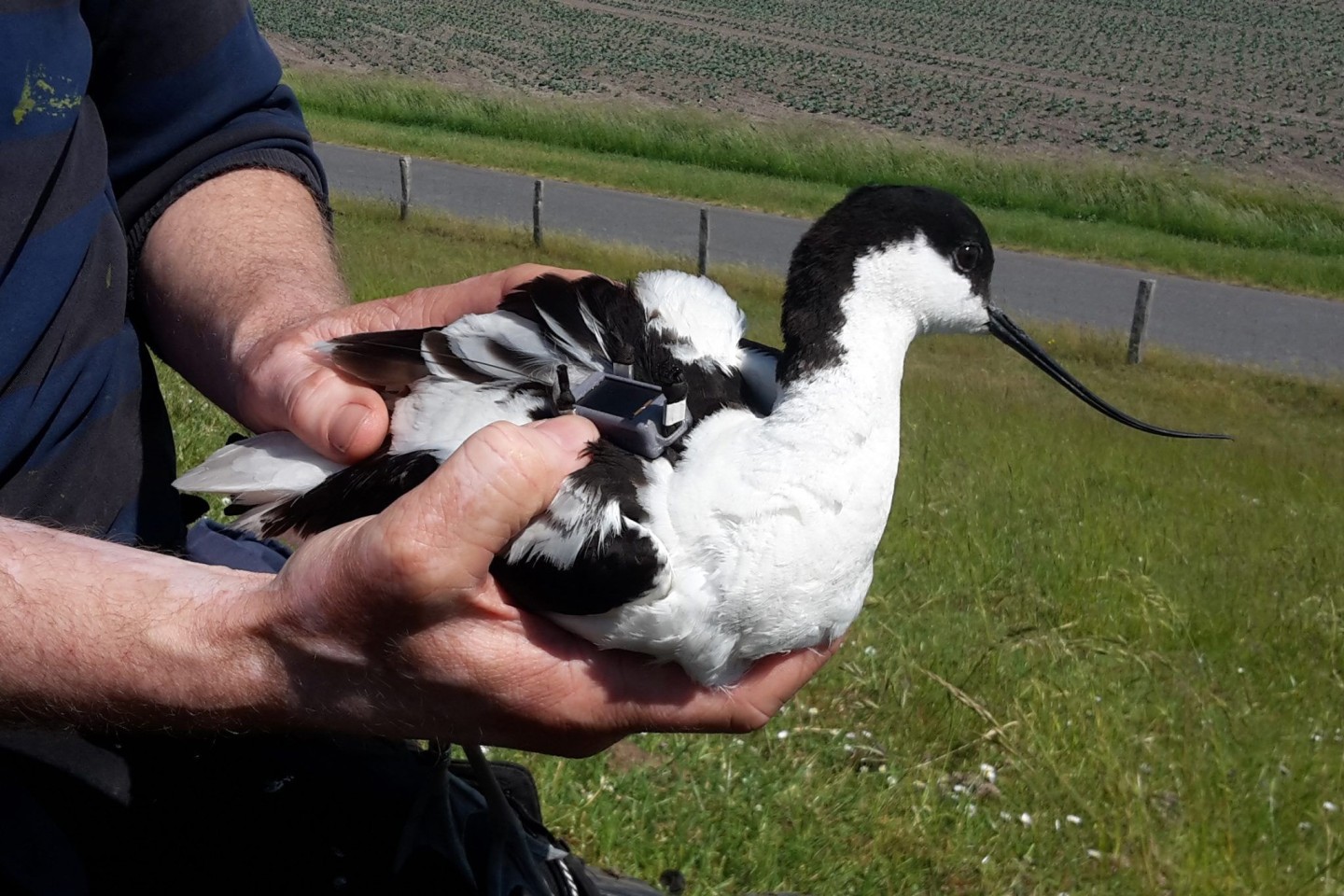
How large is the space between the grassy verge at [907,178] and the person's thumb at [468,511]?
19596 mm

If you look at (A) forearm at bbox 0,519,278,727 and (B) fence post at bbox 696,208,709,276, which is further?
(B) fence post at bbox 696,208,709,276

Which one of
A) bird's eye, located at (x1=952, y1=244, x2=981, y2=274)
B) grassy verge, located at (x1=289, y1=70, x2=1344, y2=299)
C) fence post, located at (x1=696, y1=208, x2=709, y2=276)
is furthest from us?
grassy verge, located at (x1=289, y1=70, x2=1344, y2=299)

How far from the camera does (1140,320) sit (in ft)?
49.8

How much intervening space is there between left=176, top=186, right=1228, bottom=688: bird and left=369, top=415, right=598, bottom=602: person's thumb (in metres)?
0.26

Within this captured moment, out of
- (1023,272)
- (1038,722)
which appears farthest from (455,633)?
(1023,272)

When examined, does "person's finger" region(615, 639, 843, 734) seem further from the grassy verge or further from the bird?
the grassy verge

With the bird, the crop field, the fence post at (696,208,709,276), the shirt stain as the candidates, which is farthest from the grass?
the crop field

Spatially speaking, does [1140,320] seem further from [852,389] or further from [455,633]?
[455,633]

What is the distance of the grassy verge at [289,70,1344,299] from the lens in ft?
67.7

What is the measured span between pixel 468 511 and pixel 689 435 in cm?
64

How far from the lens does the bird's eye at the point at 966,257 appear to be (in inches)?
110

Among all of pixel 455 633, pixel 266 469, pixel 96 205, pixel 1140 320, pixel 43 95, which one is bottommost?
pixel 1140 320

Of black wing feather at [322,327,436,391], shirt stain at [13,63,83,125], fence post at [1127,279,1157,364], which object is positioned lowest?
fence post at [1127,279,1157,364]

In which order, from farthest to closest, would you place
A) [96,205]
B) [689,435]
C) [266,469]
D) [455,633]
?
[266,469] < [689,435] < [96,205] < [455,633]
